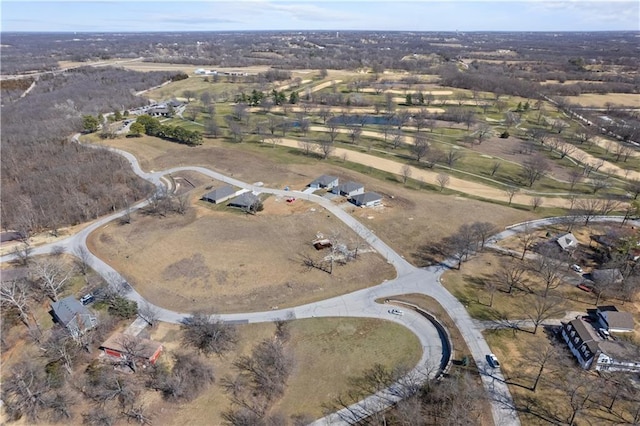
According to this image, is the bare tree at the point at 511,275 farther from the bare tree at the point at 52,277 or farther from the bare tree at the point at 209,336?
the bare tree at the point at 52,277

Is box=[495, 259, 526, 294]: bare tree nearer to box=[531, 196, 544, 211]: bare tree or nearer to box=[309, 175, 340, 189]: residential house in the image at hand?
box=[531, 196, 544, 211]: bare tree

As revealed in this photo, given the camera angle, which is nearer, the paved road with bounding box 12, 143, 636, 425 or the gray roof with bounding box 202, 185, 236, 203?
the paved road with bounding box 12, 143, 636, 425

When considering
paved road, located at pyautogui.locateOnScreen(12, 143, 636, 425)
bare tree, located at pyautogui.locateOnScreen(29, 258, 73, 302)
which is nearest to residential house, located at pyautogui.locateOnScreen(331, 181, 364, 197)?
paved road, located at pyautogui.locateOnScreen(12, 143, 636, 425)

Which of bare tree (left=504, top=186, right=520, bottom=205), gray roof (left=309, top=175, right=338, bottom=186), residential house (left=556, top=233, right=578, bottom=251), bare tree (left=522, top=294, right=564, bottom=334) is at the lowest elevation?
bare tree (left=522, top=294, right=564, bottom=334)

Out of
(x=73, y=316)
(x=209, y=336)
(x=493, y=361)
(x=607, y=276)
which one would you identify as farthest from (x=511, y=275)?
(x=73, y=316)

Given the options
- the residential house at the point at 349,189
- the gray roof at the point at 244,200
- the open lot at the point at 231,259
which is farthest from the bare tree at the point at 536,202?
the gray roof at the point at 244,200

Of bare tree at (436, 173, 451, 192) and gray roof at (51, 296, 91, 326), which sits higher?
bare tree at (436, 173, 451, 192)
